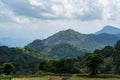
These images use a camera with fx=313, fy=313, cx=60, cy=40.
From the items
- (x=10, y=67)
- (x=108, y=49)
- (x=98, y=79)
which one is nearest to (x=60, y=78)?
(x=98, y=79)

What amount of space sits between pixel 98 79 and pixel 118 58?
38828 mm

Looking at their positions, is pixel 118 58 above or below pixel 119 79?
above

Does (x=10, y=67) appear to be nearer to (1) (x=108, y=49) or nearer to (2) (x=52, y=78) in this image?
(2) (x=52, y=78)

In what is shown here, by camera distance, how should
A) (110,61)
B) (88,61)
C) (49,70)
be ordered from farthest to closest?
(110,61) → (49,70) → (88,61)

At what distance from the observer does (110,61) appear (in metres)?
122

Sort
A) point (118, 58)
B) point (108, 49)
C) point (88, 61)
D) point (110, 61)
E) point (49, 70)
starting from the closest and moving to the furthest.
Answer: point (88, 61) < point (49, 70) < point (118, 58) < point (110, 61) < point (108, 49)

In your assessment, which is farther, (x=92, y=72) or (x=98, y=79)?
(x=92, y=72)

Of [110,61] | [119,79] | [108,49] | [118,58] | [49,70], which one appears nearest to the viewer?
[119,79]

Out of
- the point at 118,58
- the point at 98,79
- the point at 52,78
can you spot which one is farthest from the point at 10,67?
the point at 118,58

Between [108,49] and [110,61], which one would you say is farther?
[108,49]

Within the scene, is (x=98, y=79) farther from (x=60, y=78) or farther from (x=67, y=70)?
(x=67, y=70)

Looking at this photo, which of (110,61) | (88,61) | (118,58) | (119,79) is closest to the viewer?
(119,79)

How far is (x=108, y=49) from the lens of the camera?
141 meters

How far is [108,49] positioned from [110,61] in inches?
748
